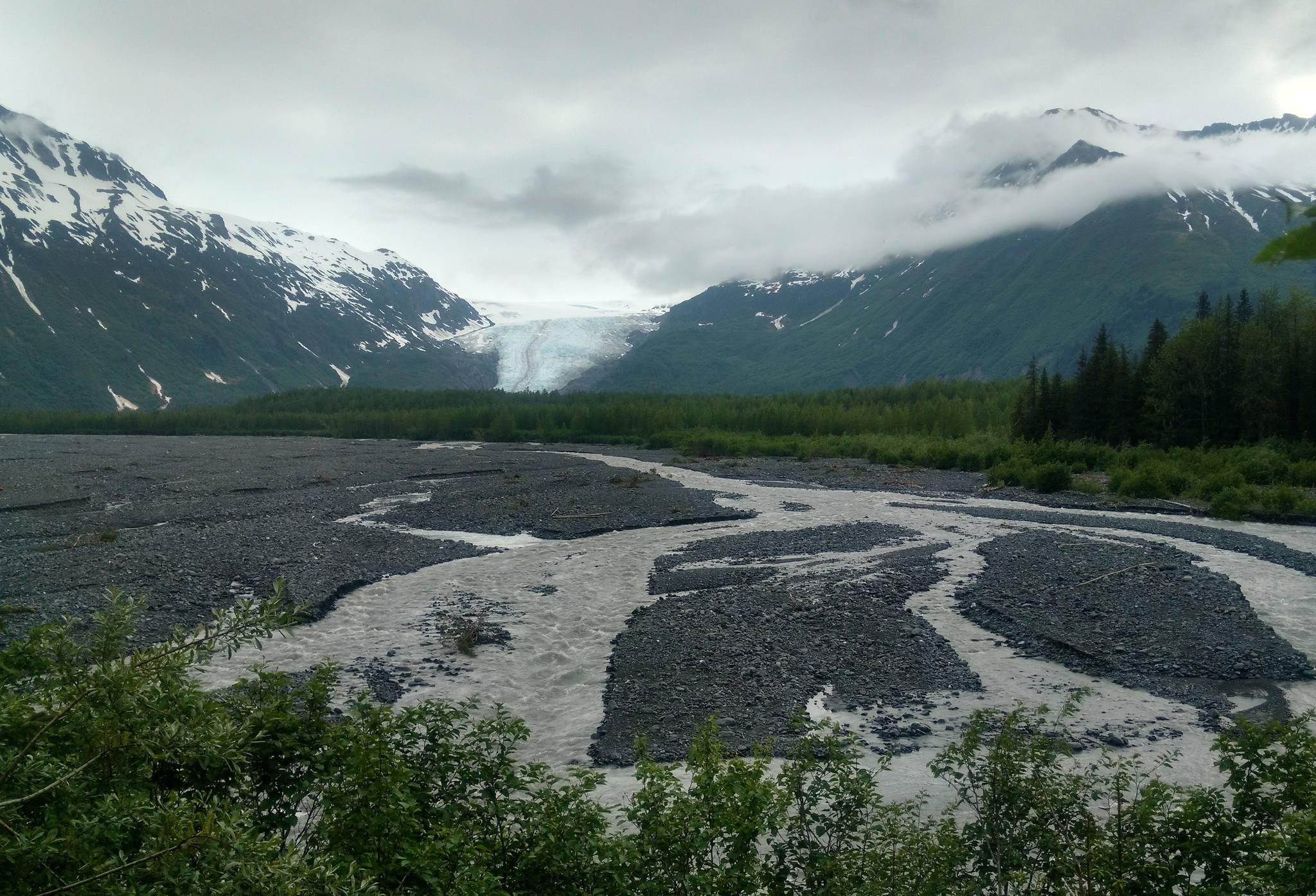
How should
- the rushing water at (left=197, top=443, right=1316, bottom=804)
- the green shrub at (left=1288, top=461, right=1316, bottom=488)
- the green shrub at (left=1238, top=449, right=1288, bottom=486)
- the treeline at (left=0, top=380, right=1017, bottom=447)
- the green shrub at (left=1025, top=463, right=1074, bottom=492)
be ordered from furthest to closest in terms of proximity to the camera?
A: the treeline at (left=0, top=380, right=1017, bottom=447)
the green shrub at (left=1025, top=463, right=1074, bottom=492)
the green shrub at (left=1238, top=449, right=1288, bottom=486)
the green shrub at (left=1288, top=461, right=1316, bottom=488)
the rushing water at (left=197, top=443, right=1316, bottom=804)

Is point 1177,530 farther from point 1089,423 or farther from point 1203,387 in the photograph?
point 1089,423

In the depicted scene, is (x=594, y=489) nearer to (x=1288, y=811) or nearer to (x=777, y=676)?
(x=777, y=676)

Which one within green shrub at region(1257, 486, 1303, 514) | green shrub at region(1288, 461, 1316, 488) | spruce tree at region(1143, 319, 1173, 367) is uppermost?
spruce tree at region(1143, 319, 1173, 367)

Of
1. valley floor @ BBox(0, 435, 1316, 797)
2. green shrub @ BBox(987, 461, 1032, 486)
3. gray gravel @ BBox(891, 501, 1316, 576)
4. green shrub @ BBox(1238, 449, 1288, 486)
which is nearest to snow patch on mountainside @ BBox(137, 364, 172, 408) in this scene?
valley floor @ BBox(0, 435, 1316, 797)

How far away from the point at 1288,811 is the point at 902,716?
7.28m

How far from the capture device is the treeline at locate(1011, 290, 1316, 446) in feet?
141

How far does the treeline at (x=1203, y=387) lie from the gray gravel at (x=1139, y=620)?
2839 centimetres

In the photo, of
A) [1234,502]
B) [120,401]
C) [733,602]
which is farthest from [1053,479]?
[120,401]

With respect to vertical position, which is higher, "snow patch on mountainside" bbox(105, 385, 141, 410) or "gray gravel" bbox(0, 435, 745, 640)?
"snow patch on mountainside" bbox(105, 385, 141, 410)

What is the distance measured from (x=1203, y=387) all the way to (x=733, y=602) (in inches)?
1702

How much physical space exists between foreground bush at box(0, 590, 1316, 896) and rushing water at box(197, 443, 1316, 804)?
13.4 feet

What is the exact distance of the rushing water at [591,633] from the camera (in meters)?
11.8

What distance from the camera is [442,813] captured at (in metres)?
5.29

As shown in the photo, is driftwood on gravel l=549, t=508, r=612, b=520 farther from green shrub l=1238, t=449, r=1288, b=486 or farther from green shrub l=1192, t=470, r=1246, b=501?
green shrub l=1238, t=449, r=1288, b=486
